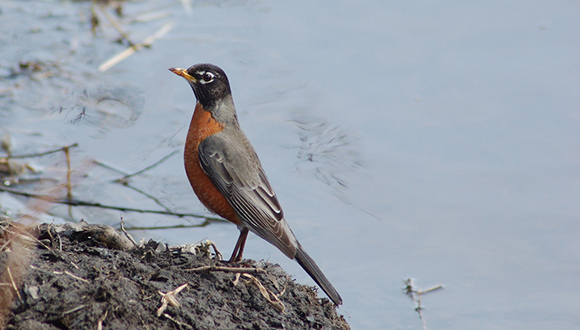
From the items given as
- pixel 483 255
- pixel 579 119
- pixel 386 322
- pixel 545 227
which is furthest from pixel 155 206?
pixel 579 119

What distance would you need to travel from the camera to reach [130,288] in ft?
11.9

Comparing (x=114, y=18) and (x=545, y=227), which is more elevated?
(x=114, y=18)

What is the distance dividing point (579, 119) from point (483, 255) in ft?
7.33

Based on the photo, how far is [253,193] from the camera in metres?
5.13

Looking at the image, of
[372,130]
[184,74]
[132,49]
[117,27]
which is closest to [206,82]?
[184,74]

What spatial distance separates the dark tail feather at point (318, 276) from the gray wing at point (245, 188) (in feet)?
0.29

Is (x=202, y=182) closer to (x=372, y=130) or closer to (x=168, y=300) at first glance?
(x=168, y=300)

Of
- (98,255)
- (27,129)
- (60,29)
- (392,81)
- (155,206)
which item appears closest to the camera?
(98,255)

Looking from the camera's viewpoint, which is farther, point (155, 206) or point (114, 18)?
point (114, 18)

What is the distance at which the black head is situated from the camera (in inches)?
215

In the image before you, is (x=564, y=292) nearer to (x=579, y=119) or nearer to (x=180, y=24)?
(x=579, y=119)

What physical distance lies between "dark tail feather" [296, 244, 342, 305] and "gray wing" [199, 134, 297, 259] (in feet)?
0.29

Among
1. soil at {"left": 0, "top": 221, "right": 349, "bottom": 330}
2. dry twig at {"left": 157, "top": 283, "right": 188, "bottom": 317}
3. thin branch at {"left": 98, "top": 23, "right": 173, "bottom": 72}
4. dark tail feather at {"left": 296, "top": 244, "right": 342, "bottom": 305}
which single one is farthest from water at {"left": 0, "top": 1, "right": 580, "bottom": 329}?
dry twig at {"left": 157, "top": 283, "right": 188, "bottom": 317}

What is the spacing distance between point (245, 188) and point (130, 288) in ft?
5.52
